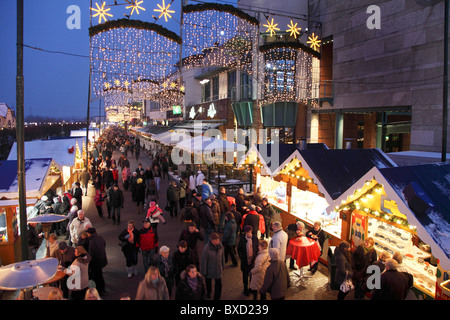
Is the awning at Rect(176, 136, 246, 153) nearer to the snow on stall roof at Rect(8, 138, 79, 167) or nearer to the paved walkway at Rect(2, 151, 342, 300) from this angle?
the paved walkway at Rect(2, 151, 342, 300)

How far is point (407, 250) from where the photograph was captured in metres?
6.93

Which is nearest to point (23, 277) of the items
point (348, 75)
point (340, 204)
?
point (340, 204)

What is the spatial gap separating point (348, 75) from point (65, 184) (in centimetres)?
1669

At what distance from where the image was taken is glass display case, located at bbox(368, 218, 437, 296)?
6.16 metres

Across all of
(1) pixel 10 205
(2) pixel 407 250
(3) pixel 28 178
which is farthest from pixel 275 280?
(3) pixel 28 178

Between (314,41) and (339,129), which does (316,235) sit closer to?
(339,129)

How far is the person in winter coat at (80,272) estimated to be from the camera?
19.2ft

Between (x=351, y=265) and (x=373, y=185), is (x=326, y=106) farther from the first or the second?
(x=351, y=265)

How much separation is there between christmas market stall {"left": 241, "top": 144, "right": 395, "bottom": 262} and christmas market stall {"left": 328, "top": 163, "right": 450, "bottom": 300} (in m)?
0.58

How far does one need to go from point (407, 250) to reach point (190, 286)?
4945 mm

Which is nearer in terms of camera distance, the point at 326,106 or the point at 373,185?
the point at 373,185

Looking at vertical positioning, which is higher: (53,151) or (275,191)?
(53,151)

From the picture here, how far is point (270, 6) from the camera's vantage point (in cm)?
2156

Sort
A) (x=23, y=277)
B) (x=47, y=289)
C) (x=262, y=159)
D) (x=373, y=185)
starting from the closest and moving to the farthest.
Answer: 1. (x=23, y=277)
2. (x=47, y=289)
3. (x=373, y=185)
4. (x=262, y=159)
